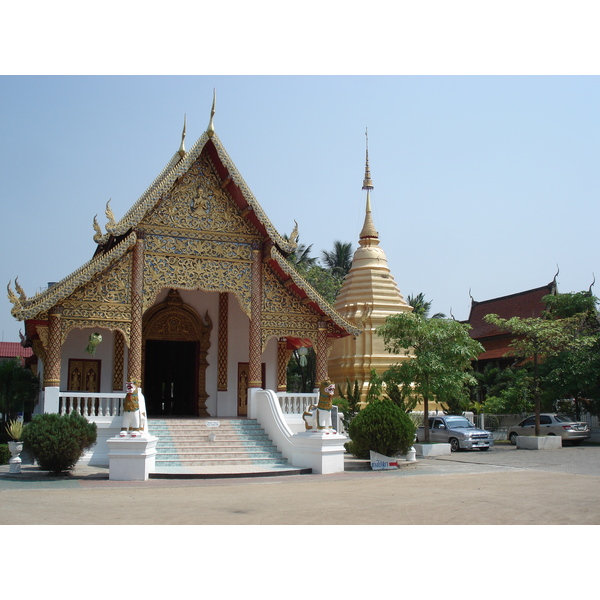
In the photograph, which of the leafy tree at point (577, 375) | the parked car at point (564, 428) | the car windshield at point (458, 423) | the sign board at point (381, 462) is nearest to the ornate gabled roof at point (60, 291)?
the sign board at point (381, 462)

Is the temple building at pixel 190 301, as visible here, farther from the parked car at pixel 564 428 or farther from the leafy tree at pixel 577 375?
the parked car at pixel 564 428

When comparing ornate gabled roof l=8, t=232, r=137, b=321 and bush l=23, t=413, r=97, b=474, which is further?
ornate gabled roof l=8, t=232, r=137, b=321

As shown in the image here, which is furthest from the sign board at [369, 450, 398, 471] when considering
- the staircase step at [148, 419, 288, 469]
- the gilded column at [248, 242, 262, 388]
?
the gilded column at [248, 242, 262, 388]

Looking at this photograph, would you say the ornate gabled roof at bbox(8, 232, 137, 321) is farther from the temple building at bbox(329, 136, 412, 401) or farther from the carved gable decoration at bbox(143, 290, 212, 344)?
the temple building at bbox(329, 136, 412, 401)

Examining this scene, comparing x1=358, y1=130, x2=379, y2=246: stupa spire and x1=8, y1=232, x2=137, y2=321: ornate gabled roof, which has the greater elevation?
x1=358, y1=130, x2=379, y2=246: stupa spire

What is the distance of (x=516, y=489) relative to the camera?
10.9m

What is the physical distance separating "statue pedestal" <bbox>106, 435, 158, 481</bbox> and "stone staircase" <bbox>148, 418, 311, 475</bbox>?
446 millimetres

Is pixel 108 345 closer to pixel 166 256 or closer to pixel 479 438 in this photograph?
pixel 166 256

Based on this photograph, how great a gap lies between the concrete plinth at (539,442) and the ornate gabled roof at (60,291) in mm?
12582

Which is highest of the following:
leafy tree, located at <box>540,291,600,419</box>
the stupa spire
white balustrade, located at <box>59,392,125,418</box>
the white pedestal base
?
the stupa spire

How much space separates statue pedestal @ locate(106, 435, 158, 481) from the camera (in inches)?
486

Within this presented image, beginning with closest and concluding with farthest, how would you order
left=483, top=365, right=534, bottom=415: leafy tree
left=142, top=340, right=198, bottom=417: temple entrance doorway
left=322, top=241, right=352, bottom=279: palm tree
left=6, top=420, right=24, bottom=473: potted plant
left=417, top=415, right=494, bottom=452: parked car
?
1. left=6, top=420, right=24, bottom=473: potted plant
2. left=142, top=340, right=198, bottom=417: temple entrance doorway
3. left=417, top=415, right=494, bottom=452: parked car
4. left=483, top=365, right=534, bottom=415: leafy tree
5. left=322, top=241, right=352, bottom=279: palm tree

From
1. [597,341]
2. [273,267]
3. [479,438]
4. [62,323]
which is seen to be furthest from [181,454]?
[597,341]

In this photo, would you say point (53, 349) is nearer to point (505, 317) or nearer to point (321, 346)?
point (321, 346)
